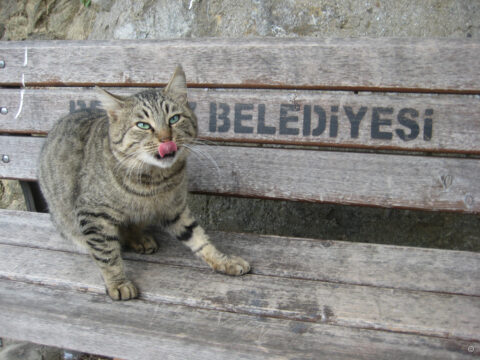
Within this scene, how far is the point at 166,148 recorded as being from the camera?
62.7 inches

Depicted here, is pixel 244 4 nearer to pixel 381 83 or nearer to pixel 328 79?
pixel 328 79

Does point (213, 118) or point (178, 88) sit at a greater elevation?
point (178, 88)

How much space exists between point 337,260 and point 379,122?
2.18 feet

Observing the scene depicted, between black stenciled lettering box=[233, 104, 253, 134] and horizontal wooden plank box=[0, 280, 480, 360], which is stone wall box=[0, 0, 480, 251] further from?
horizontal wooden plank box=[0, 280, 480, 360]

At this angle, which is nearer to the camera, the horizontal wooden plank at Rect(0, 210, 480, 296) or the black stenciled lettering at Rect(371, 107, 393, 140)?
the horizontal wooden plank at Rect(0, 210, 480, 296)

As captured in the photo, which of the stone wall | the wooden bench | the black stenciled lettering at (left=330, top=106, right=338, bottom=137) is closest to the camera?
the wooden bench

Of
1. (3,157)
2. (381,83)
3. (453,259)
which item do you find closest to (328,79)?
(381,83)

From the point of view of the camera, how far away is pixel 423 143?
191 cm

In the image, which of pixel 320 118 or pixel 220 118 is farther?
pixel 220 118

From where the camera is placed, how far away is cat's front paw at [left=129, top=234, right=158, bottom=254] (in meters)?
1.88

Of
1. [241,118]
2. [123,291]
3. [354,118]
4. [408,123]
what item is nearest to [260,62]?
[241,118]

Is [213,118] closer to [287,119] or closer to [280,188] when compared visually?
[287,119]

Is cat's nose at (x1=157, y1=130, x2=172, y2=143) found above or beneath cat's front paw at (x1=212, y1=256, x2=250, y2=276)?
above

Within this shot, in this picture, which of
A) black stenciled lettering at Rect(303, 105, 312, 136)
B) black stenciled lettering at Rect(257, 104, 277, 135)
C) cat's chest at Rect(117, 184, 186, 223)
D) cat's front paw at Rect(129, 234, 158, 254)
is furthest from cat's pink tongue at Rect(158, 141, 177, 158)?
black stenciled lettering at Rect(303, 105, 312, 136)
